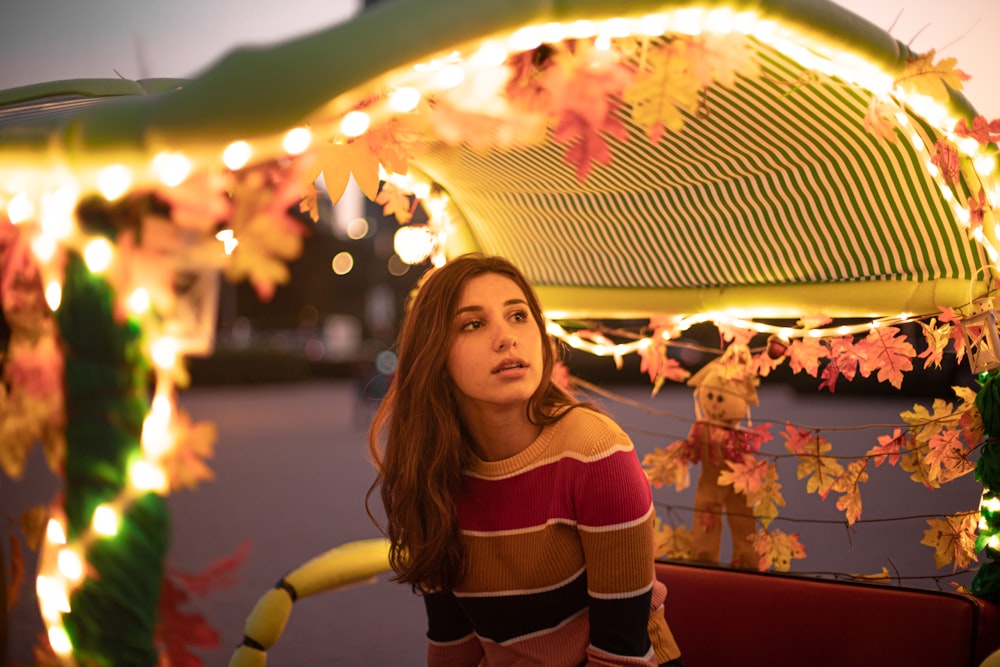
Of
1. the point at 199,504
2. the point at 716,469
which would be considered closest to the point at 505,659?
the point at 716,469

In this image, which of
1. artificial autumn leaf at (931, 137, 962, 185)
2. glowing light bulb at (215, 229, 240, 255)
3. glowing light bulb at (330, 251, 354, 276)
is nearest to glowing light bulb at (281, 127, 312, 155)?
glowing light bulb at (215, 229, 240, 255)

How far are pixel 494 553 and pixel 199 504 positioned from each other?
20.1ft

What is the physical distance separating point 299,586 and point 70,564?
5.54 feet

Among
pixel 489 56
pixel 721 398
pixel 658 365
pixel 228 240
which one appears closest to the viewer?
pixel 228 240

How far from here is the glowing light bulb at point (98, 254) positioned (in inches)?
47.3

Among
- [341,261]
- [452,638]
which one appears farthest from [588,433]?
[341,261]

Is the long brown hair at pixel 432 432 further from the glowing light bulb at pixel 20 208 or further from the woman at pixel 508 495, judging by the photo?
the glowing light bulb at pixel 20 208

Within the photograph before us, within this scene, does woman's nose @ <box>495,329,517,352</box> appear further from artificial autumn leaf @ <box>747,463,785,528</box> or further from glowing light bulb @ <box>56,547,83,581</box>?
artificial autumn leaf @ <box>747,463,785,528</box>

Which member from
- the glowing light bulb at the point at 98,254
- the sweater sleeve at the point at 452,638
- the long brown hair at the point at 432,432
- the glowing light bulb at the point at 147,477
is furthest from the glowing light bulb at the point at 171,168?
the sweater sleeve at the point at 452,638

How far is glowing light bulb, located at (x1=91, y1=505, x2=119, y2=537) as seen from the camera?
119 cm

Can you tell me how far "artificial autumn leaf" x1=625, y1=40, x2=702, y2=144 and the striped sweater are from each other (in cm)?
66

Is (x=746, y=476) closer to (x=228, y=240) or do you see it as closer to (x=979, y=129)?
(x=979, y=129)

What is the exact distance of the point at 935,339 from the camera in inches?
94.7

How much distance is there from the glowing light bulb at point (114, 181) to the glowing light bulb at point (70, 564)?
0.51 metres
